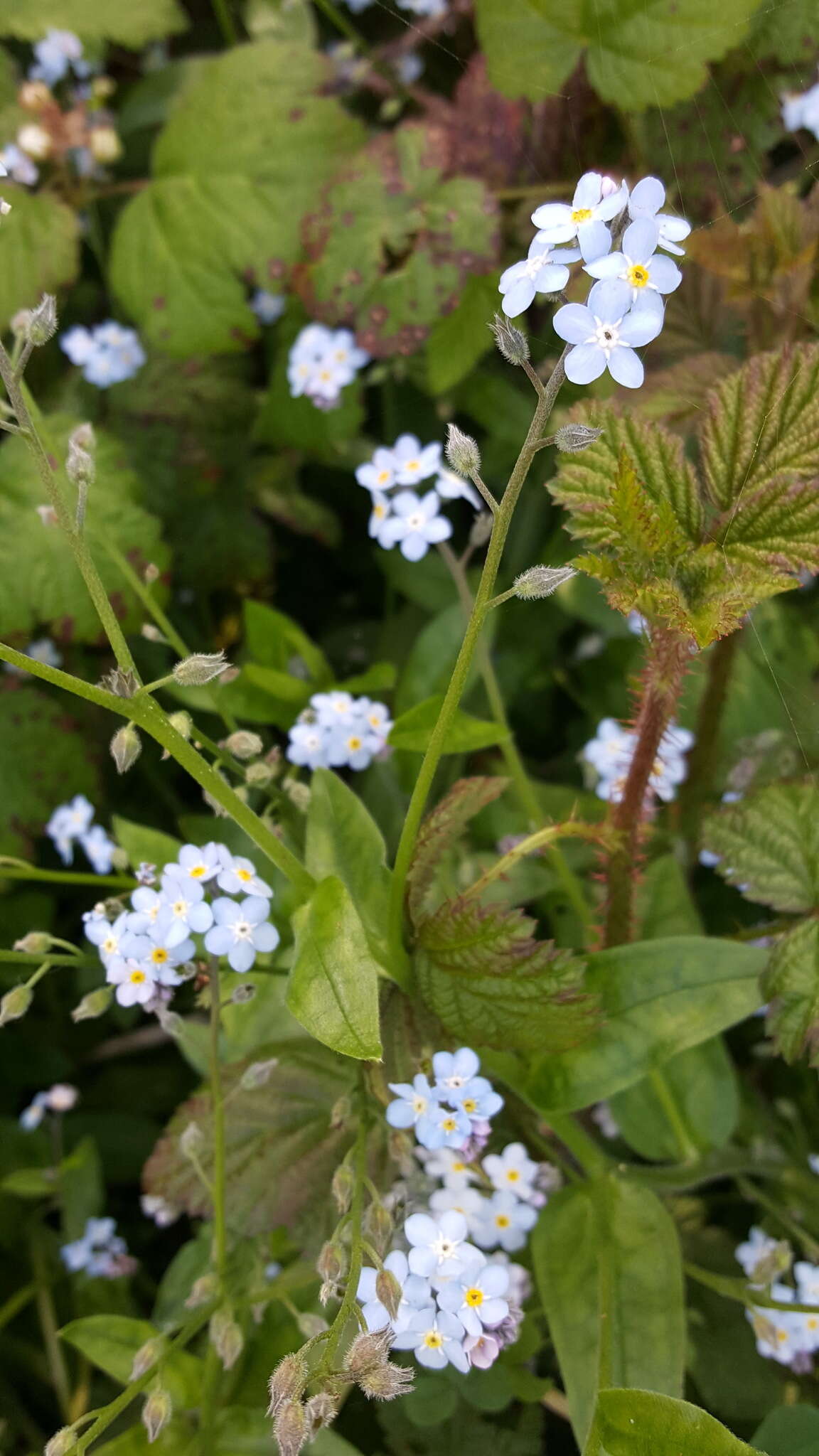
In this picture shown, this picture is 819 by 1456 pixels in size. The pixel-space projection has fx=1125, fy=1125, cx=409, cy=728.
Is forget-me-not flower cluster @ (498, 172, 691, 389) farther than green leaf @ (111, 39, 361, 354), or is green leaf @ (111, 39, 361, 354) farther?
green leaf @ (111, 39, 361, 354)

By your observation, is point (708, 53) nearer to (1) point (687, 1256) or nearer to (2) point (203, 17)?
(2) point (203, 17)

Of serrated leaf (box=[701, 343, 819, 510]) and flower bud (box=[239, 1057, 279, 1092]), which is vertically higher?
serrated leaf (box=[701, 343, 819, 510])

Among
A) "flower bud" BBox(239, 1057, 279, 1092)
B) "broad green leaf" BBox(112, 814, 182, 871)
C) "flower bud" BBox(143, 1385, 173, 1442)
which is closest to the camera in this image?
"flower bud" BBox(143, 1385, 173, 1442)

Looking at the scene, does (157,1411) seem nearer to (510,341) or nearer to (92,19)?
(510,341)

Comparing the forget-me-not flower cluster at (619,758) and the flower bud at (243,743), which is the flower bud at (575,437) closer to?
the flower bud at (243,743)

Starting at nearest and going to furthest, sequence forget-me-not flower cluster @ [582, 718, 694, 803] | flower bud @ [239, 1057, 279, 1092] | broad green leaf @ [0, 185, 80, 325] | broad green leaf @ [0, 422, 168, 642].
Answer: flower bud @ [239, 1057, 279, 1092] < forget-me-not flower cluster @ [582, 718, 694, 803] < broad green leaf @ [0, 422, 168, 642] < broad green leaf @ [0, 185, 80, 325]

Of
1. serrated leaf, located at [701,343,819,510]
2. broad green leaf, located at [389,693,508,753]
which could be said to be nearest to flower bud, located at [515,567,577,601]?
serrated leaf, located at [701,343,819,510]

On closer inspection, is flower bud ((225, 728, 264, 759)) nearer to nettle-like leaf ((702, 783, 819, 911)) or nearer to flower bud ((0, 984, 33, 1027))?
flower bud ((0, 984, 33, 1027))

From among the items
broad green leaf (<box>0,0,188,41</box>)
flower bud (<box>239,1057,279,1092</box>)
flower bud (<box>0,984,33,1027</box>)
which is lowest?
flower bud (<box>239,1057,279,1092</box>)
